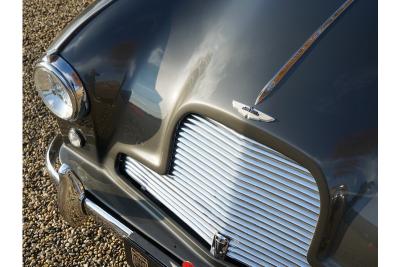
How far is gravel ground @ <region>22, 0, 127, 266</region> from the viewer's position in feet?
8.39

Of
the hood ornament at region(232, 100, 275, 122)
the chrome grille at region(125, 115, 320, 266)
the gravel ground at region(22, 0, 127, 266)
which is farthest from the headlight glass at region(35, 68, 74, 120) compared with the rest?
the gravel ground at region(22, 0, 127, 266)

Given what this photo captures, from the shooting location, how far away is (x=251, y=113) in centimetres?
158

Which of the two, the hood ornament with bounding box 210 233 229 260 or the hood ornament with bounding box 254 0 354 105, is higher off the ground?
the hood ornament with bounding box 254 0 354 105

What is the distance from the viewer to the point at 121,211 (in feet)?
6.52

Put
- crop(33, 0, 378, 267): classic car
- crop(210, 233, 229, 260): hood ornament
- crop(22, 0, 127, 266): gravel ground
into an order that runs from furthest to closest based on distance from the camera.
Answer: crop(22, 0, 127, 266): gravel ground → crop(210, 233, 229, 260): hood ornament → crop(33, 0, 378, 267): classic car

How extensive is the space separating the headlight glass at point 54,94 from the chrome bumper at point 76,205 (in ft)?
0.87

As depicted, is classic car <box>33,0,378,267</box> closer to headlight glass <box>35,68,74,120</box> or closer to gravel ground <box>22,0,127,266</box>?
headlight glass <box>35,68,74,120</box>

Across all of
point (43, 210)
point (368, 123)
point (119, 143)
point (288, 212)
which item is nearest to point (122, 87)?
point (119, 143)

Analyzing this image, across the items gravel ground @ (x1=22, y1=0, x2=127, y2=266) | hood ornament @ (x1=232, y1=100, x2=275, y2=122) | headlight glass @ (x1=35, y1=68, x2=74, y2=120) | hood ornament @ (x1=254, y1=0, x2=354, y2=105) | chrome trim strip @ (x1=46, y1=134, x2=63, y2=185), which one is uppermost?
hood ornament @ (x1=254, y1=0, x2=354, y2=105)

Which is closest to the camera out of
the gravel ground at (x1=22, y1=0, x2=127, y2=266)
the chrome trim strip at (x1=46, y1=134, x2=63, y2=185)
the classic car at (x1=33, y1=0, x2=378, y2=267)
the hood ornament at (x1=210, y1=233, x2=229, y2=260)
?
the classic car at (x1=33, y1=0, x2=378, y2=267)

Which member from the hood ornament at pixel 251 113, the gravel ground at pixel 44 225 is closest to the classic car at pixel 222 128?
the hood ornament at pixel 251 113

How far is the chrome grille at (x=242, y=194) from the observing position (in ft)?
5.26

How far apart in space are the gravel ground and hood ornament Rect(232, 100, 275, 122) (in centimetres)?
134

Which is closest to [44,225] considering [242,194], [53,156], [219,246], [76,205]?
[53,156]
